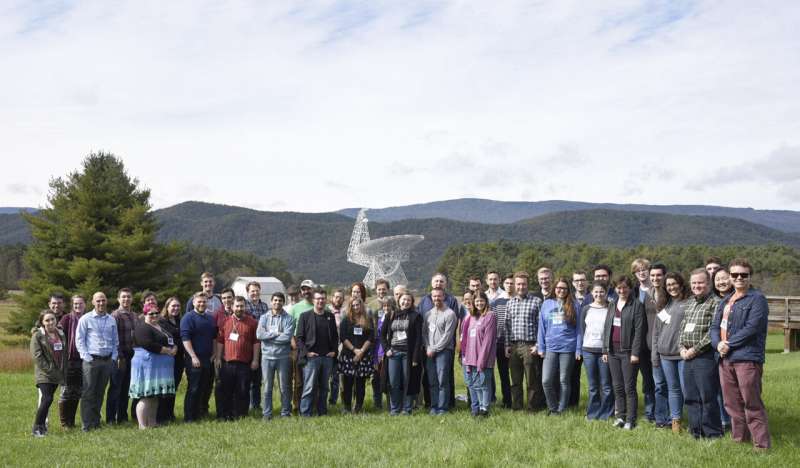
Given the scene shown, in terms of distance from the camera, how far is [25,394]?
1526cm

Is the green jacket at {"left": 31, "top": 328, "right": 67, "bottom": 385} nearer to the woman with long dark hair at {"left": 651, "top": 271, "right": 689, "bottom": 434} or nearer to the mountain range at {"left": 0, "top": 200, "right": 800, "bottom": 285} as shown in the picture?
the woman with long dark hair at {"left": 651, "top": 271, "right": 689, "bottom": 434}

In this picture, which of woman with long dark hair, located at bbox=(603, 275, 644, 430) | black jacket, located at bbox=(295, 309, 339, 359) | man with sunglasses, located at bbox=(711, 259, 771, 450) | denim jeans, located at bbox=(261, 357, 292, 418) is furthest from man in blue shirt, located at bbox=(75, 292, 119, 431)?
man with sunglasses, located at bbox=(711, 259, 771, 450)

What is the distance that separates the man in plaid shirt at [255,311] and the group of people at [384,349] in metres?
0.03

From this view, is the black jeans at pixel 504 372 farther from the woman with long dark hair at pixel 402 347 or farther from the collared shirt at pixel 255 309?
the collared shirt at pixel 255 309

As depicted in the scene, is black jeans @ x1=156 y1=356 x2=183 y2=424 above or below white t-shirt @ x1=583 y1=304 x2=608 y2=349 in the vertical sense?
below

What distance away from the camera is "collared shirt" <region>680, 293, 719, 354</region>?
8469 mm

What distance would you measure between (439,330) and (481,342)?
2.18ft

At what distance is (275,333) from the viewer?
10844mm

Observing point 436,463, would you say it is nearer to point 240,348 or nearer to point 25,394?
point 240,348

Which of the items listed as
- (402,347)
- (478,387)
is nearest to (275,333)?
(402,347)

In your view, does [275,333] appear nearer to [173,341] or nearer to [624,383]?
[173,341]

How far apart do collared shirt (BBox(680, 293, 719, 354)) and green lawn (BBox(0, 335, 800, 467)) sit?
105 centimetres

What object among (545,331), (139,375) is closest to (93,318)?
(139,375)

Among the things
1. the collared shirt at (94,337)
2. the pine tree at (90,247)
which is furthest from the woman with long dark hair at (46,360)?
the pine tree at (90,247)
